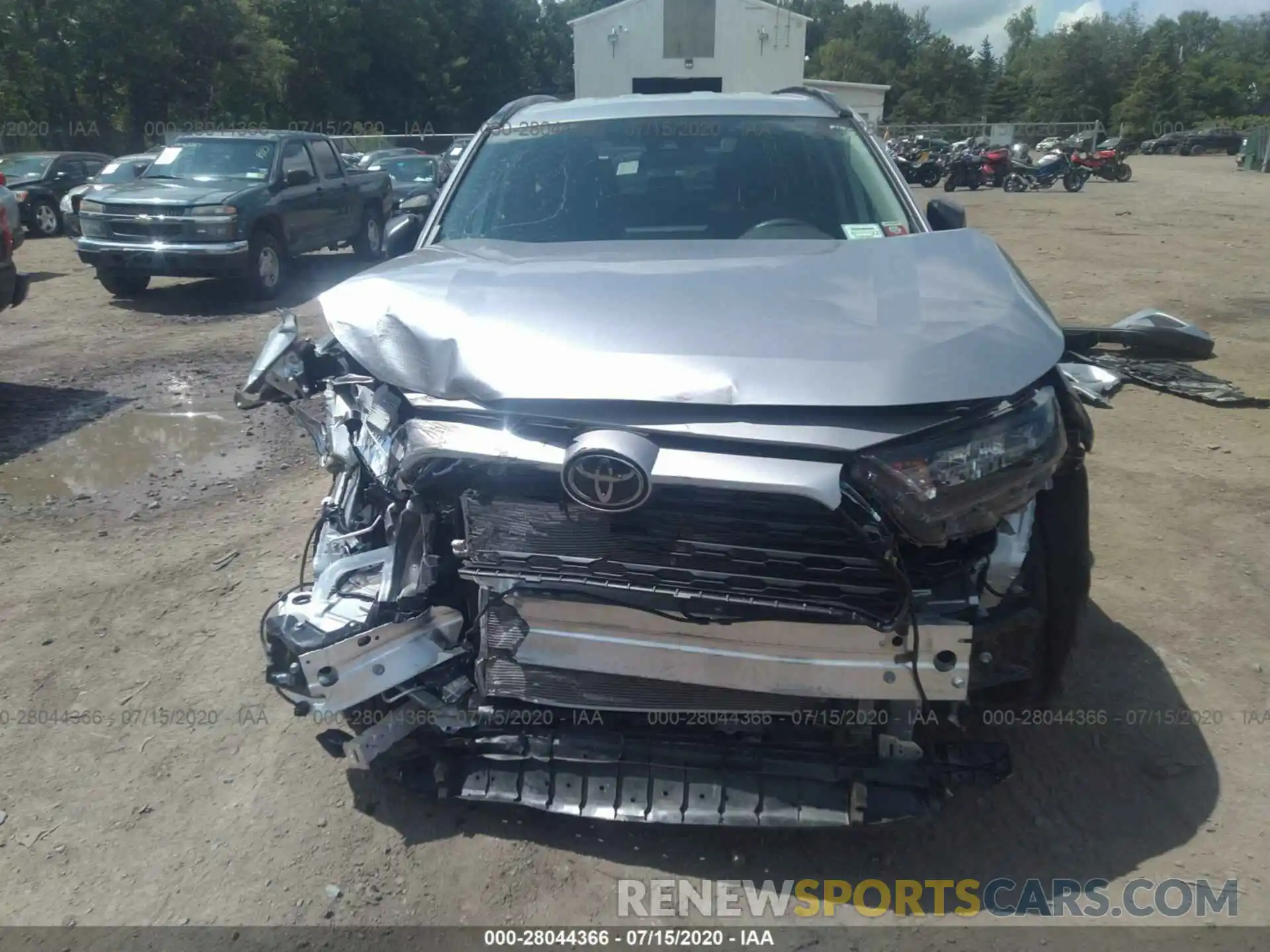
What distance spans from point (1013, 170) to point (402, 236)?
86.6ft

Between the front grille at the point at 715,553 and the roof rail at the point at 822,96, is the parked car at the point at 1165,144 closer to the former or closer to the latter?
the roof rail at the point at 822,96

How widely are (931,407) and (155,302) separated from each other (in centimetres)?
1043

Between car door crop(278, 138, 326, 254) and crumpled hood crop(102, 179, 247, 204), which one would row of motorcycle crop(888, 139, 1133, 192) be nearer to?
car door crop(278, 138, 326, 254)

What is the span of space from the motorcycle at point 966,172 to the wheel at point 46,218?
21.7m

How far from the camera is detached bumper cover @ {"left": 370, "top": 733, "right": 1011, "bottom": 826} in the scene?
2393mm

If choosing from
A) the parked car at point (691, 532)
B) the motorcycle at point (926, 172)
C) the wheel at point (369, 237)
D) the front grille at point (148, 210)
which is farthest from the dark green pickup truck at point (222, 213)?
the motorcycle at point (926, 172)

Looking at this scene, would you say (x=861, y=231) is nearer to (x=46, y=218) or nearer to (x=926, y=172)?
(x=46, y=218)

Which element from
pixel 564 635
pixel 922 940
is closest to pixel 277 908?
pixel 564 635

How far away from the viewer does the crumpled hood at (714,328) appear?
2.23 metres

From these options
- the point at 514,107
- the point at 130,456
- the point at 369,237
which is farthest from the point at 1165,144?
the point at 130,456

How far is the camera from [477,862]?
2.63 m

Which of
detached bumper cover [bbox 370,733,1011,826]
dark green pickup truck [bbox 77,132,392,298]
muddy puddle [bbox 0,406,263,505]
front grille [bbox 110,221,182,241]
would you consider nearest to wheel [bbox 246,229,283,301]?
dark green pickup truck [bbox 77,132,392,298]

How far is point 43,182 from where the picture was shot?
665 inches

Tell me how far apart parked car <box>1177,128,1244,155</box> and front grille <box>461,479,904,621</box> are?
176 feet
